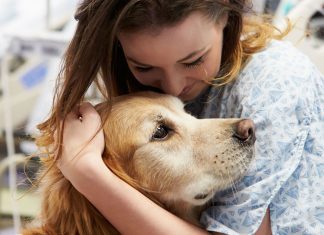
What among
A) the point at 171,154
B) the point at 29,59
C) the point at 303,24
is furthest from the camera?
A: the point at 29,59

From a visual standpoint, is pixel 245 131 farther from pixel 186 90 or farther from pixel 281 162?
pixel 186 90

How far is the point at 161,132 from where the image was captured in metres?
1.18

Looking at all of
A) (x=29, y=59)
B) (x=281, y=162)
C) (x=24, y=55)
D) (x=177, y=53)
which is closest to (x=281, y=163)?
(x=281, y=162)

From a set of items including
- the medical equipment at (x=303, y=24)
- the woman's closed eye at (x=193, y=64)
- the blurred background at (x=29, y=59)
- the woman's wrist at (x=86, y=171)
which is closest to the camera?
the woman's wrist at (x=86, y=171)

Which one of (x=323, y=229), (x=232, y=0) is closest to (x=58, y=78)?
(x=232, y=0)

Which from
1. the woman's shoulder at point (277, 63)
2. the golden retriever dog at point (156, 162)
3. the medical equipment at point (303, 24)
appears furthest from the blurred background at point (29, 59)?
the woman's shoulder at point (277, 63)

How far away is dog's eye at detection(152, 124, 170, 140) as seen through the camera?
1.17m

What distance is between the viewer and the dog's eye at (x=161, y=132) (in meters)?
1.17

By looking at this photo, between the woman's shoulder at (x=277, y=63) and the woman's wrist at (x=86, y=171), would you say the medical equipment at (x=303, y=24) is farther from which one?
the woman's wrist at (x=86, y=171)

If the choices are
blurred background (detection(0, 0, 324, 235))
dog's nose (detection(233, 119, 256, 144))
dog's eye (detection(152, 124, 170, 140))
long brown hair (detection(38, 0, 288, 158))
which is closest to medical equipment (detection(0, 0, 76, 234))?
blurred background (detection(0, 0, 324, 235))

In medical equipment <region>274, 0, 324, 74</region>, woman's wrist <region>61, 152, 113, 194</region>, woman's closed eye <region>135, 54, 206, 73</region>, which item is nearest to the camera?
woman's wrist <region>61, 152, 113, 194</region>

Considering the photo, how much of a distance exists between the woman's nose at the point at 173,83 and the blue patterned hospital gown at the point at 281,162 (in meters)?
0.14

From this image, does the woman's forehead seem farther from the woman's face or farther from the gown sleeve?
the gown sleeve

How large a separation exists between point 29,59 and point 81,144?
6.07ft
